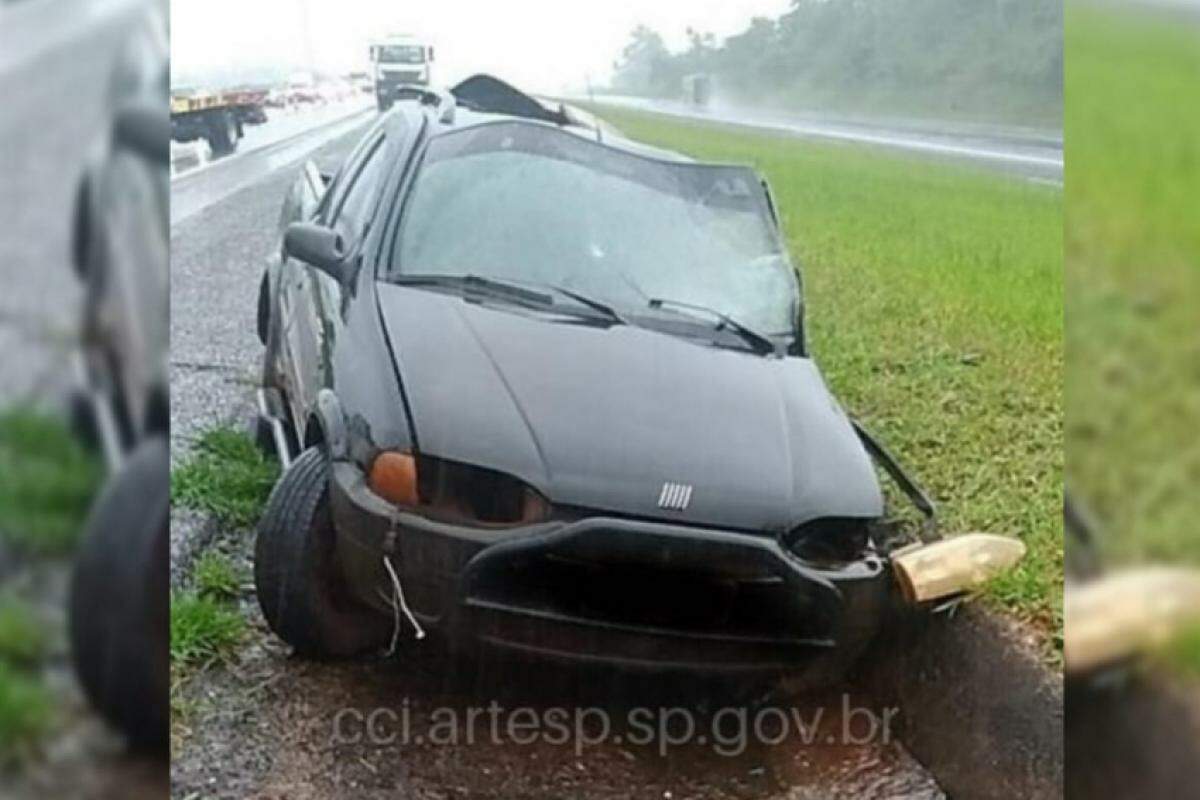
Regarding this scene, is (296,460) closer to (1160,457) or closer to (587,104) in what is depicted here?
(587,104)

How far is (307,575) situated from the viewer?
9.13 feet

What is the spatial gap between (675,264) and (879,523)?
24.5 inches

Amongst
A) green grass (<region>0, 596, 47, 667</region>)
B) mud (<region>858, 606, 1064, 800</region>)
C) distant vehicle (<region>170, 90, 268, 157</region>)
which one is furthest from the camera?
mud (<region>858, 606, 1064, 800</region>)

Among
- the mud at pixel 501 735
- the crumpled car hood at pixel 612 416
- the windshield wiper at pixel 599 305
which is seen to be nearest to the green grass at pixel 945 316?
the crumpled car hood at pixel 612 416

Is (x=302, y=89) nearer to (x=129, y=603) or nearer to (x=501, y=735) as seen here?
(x=129, y=603)

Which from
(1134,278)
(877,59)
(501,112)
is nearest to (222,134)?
(501,112)

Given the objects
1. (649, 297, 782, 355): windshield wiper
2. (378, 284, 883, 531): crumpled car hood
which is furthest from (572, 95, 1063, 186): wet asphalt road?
(378, 284, 883, 531): crumpled car hood

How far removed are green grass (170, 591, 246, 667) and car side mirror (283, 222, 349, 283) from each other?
2.09 ft

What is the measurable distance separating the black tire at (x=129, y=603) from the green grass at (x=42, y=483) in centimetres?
4

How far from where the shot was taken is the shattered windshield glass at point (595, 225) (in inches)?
110

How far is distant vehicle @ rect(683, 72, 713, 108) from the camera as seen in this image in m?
2.81

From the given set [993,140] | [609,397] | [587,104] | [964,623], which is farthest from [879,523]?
[587,104]

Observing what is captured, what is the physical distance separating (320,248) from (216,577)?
2.07 ft

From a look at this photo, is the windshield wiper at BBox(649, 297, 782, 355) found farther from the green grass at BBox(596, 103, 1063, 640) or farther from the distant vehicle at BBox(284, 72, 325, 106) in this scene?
the distant vehicle at BBox(284, 72, 325, 106)
